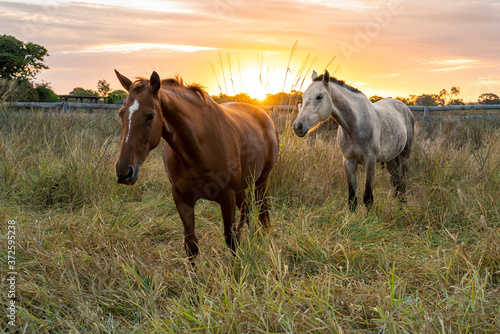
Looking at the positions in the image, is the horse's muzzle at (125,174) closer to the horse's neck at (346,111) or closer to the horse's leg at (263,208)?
the horse's leg at (263,208)

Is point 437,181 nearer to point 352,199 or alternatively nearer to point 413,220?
point 413,220

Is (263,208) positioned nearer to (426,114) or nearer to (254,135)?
(254,135)

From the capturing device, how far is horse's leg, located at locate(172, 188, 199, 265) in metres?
3.19

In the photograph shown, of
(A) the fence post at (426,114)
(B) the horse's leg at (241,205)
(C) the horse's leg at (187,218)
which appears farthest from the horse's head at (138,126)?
(A) the fence post at (426,114)

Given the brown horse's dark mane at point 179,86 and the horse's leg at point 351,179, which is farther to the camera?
the horse's leg at point 351,179

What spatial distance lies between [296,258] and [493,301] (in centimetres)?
135

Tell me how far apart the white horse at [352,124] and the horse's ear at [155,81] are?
Result: 2387 mm

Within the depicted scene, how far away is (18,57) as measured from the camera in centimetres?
3947

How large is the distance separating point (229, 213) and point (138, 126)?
3.56 ft

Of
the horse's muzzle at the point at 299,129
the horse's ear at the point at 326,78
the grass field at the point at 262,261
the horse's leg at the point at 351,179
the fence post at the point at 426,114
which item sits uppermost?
the horse's ear at the point at 326,78

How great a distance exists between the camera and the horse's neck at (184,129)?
280cm

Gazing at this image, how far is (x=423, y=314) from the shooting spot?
7.19 ft

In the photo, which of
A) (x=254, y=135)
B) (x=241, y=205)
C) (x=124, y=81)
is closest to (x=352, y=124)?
(x=254, y=135)

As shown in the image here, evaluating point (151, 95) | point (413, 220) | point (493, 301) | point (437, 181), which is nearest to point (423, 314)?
point (493, 301)
